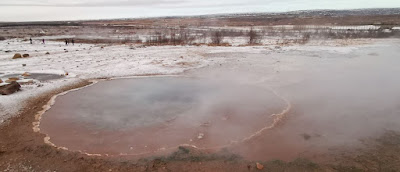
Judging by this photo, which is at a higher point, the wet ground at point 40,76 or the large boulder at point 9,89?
the wet ground at point 40,76

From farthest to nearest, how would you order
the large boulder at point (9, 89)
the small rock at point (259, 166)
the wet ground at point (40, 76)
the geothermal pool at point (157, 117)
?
1. the wet ground at point (40, 76)
2. the large boulder at point (9, 89)
3. the geothermal pool at point (157, 117)
4. the small rock at point (259, 166)

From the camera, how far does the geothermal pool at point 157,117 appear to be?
579 centimetres

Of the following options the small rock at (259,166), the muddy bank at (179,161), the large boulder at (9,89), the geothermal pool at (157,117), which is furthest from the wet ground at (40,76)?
the small rock at (259,166)

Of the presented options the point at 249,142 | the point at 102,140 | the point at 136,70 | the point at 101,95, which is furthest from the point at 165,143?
the point at 136,70

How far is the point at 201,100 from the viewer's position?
27.2 ft

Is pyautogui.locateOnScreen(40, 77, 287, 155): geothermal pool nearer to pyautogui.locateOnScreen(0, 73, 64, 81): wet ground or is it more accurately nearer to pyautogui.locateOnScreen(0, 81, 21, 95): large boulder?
pyautogui.locateOnScreen(0, 81, 21, 95): large boulder

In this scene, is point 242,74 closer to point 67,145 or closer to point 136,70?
point 136,70

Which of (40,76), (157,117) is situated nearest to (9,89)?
(40,76)

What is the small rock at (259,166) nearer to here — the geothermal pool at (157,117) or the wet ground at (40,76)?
the geothermal pool at (157,117)

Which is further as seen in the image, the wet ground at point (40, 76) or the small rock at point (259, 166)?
the wet ground at point (40, 76)

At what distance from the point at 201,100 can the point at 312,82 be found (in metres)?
4.65

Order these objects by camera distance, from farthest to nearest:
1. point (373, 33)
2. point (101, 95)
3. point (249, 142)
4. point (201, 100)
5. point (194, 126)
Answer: point (373, 33) < point (101, 95) < point (201, 100) < point (194, 126) < point (249, 142)

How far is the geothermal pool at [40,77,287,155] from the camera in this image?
5.79 meters

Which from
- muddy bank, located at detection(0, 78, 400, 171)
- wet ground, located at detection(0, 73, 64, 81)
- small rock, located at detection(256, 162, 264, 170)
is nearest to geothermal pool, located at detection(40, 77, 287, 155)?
muddy bank, located at detection(0, 78, 400, 171)
